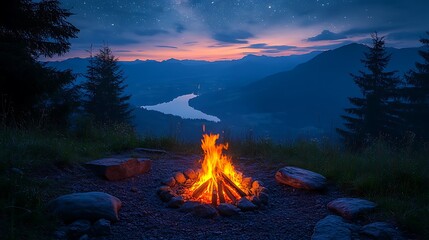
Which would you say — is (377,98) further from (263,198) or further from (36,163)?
(36,163)

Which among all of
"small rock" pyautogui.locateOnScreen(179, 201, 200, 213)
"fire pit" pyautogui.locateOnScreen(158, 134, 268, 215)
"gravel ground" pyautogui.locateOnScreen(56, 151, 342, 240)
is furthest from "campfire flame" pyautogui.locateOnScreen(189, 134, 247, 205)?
"gravel ground" pyautogui.locateOnScreen(56, 151, 342, 240)

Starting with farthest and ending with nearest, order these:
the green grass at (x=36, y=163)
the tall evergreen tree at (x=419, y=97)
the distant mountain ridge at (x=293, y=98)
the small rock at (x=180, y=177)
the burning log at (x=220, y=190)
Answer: the distant mountain ridge at (x=293, y=98) → the tall evergreen tree at (x=419, y=97) → the small rock at (x=180, y=177) → the burning log at (x=220, y=190) → the green grass at (x=36, y=163)

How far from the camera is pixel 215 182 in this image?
5.41 metres

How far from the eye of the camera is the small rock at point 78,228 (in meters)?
3.59

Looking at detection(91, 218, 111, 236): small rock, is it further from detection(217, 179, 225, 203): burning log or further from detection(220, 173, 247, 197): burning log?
detection(220, 173, 247, 197): burning log

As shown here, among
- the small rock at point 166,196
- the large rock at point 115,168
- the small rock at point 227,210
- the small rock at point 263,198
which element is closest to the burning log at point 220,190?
the small rock at point 227,210

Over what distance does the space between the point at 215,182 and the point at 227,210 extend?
0.86m

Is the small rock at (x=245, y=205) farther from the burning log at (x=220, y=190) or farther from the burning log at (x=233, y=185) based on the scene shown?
the burning log at (x=233, y=185)

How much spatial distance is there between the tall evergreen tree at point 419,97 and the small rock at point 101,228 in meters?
25.5

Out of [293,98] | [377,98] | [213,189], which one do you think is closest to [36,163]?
[213,189]

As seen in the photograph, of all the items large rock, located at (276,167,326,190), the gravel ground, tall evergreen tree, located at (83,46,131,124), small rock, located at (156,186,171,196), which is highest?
tall evergreen tree, located at (83,46,131,124)

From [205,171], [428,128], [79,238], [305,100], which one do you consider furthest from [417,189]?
[305,100]

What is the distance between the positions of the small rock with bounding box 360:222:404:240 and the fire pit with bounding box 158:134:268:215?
1632 millimetres

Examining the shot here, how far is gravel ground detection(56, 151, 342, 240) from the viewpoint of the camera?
3.92 m
